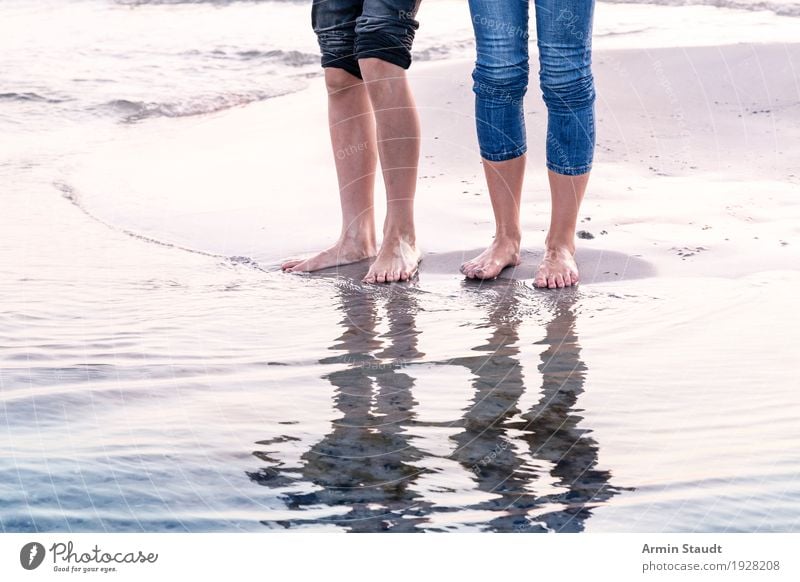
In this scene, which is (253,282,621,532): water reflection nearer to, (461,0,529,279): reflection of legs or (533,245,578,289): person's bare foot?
(533,245,578,289): person's bare foot

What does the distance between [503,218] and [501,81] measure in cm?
44

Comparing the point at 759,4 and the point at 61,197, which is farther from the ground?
the point at 759,4

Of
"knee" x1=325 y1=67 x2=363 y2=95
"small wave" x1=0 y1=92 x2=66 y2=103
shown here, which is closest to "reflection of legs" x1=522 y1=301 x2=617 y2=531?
"knee" x1=325 y1=67 x2=363 y2=95

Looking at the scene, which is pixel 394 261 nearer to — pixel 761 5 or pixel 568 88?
pixel 568 88

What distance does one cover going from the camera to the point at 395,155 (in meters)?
3.12

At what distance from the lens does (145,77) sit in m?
7.58

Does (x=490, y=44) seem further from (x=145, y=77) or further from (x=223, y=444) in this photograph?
(x=145, y=77)

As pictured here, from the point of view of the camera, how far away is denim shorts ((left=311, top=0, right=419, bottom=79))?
298cm

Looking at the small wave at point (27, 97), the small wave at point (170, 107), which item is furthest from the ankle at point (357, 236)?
the small wave at point (27, 97)

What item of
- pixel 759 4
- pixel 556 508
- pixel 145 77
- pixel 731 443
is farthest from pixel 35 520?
pixel 759 4

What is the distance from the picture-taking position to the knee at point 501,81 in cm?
299

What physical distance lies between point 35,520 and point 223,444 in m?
0.39
